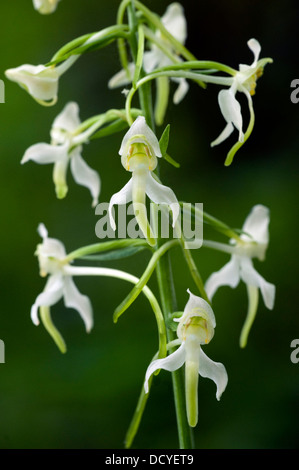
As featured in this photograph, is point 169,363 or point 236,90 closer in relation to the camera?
point 169,363

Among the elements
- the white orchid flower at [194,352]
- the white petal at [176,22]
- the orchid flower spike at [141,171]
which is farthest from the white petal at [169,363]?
the white petal at [176,22]

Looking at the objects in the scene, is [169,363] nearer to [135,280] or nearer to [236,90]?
[135,280]

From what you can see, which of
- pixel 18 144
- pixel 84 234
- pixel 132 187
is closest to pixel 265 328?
pixel 84 234

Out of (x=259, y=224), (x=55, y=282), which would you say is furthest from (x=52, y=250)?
(x=259, y=224)

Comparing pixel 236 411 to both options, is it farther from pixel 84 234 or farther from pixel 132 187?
pixel 132 187
